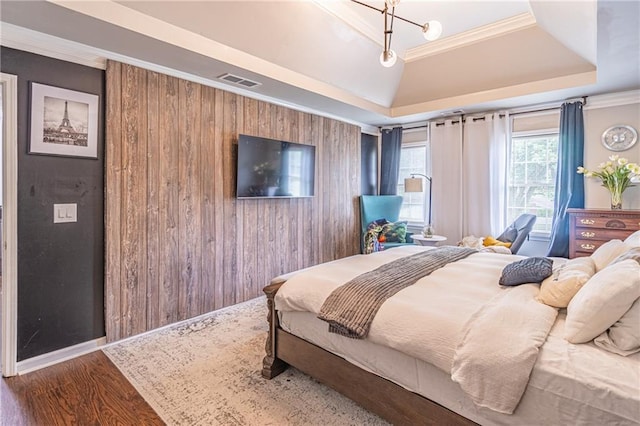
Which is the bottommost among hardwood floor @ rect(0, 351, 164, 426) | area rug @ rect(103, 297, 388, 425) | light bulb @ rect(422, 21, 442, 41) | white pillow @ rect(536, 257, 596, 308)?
hardwood floor @ rect(0, 351, 164, 426)

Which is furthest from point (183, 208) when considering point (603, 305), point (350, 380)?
point (603, 305)

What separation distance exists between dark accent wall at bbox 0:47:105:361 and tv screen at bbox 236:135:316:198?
1366mm

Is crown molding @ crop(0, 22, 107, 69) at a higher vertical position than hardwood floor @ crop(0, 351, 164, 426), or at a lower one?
higher

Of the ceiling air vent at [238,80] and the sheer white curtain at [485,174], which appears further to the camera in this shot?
the sheer white curtain at [485,174]

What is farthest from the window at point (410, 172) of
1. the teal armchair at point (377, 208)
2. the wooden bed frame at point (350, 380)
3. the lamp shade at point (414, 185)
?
the wooden bed frame at point (350, 380)

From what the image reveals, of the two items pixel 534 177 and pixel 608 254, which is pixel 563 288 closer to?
pixel 608 254

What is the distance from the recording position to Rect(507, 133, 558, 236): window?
4426mm

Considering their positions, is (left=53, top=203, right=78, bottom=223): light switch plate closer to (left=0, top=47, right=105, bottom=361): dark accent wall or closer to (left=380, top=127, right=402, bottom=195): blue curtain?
(left=0, top=47, right=105, bottom=361): dark accent wall

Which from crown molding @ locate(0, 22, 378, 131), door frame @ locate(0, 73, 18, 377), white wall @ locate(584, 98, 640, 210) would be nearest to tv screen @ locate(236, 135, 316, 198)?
crown molding @ locate(0, 22, 378, 131)

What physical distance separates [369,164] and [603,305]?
182 inches

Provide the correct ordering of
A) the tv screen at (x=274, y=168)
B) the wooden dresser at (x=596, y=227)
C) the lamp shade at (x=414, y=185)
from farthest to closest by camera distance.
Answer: the lamp shade at (x=414, y=185) → the tv screen at (x=274, y=168) → the wooden dresser at (x=596, y=227)

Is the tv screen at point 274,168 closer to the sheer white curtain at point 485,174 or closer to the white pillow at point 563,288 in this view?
the sheer white curtain at point 485,174

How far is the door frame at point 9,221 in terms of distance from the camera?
2293mm

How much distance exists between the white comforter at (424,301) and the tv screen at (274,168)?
1586 millimetres
